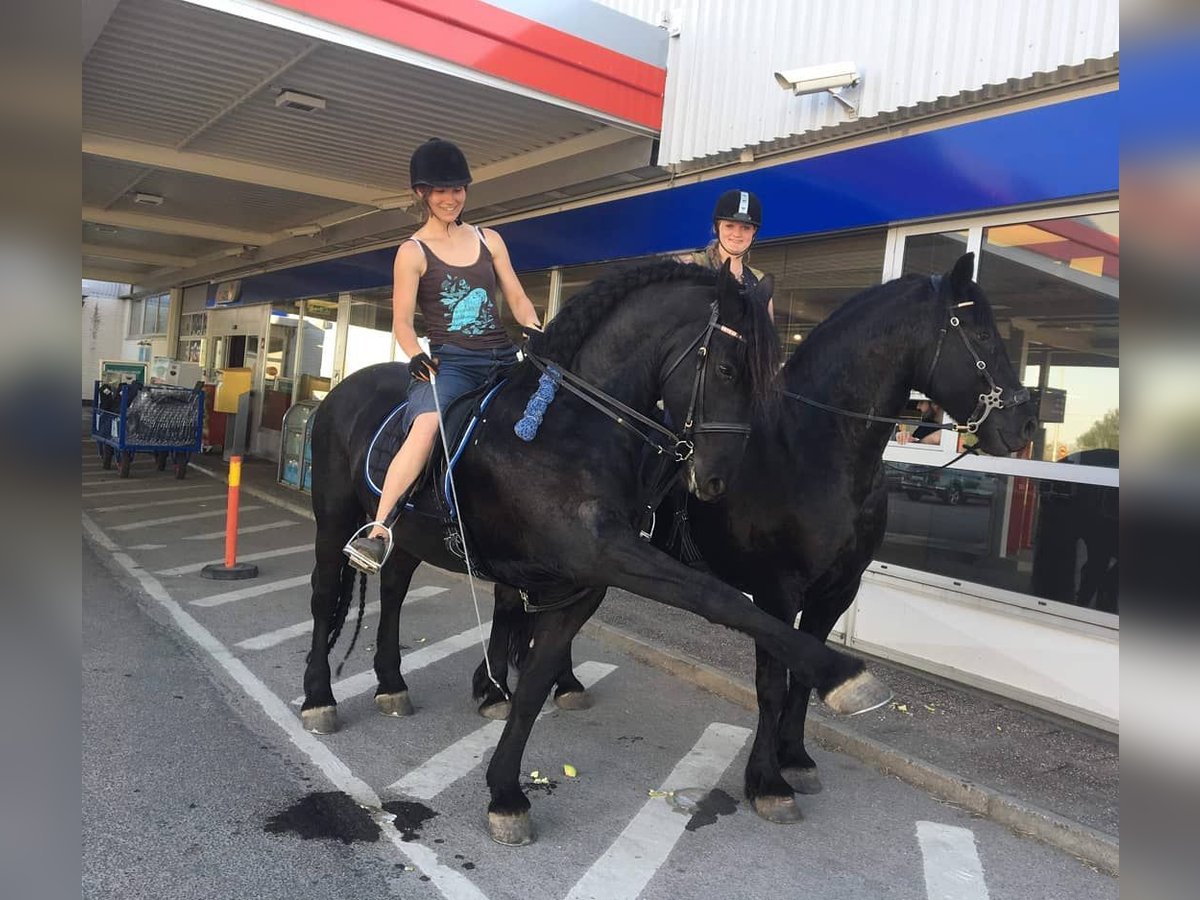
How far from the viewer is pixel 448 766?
408cm

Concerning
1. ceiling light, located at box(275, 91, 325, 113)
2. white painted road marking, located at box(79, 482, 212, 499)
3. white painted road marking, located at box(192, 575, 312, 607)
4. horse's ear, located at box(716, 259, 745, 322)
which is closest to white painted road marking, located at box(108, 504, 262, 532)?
white painted road marking, located at box(79, 482, 212, 499)

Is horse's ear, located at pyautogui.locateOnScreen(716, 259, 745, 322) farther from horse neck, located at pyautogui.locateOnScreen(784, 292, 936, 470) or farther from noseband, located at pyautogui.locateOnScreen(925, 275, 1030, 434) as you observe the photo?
noseband, located at pyautogui.locateOnScreen(925, 275, 1030, 434)

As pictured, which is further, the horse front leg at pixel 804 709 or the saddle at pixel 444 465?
the horse front leg at pixel 804 709

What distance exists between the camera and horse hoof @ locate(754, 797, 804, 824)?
3.77 metres

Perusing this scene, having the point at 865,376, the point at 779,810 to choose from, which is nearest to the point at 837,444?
the point at 865,376

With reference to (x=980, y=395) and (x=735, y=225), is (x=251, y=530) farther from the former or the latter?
(x=980, y=395)

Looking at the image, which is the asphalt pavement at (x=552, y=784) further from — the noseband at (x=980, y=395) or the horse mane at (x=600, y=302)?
the horse mane at (x=600, y=302)

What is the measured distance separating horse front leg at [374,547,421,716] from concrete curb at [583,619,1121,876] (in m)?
2.07

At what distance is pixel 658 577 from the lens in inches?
Answer: 119

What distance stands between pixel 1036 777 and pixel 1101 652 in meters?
1.30

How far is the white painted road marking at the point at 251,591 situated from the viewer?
6.89 m

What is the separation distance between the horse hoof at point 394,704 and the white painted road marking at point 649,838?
1.58 metres

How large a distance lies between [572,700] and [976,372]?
305 centimetres

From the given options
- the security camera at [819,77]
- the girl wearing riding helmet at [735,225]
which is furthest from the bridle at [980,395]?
the security camera at [819,77]
